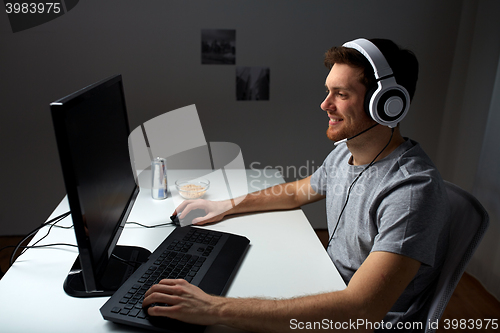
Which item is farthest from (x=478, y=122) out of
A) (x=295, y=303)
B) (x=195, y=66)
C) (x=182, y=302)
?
(x=182, y=302)

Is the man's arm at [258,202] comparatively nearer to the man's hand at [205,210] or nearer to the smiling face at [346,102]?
the man's hand at [205,210]

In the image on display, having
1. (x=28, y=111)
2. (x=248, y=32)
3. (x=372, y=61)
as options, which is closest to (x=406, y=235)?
(x=372, y=61)

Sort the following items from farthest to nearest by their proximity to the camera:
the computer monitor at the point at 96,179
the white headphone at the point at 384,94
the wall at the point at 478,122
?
1. the wall at the point at 478,122
2. the white headphone at the point at 384,94
3. the computer monitor at the point at 96,179

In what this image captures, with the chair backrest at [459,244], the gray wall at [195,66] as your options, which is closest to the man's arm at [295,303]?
the chair backrest at [459,244]

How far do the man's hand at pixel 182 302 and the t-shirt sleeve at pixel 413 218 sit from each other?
0.42 m

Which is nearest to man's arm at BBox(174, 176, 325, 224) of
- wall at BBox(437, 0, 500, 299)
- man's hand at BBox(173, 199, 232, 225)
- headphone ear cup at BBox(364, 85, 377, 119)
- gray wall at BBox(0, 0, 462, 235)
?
man's hand at BBox(173, 199, 232, 225)

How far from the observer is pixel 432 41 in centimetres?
237

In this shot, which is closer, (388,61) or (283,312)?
(283,312)

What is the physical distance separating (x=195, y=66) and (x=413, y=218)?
1.80 meters

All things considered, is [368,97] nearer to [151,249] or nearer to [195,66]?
[151,249]

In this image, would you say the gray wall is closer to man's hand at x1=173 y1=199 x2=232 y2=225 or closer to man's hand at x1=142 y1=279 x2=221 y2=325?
man's hand at x1=173 y1=199 x2=232 y2=225

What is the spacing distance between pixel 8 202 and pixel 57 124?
2193 millimetres

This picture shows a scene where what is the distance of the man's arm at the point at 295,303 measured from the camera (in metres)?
0.74

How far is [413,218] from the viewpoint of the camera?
848 millimetres
